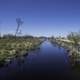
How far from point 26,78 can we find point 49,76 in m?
3.13

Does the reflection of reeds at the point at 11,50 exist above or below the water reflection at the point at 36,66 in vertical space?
above

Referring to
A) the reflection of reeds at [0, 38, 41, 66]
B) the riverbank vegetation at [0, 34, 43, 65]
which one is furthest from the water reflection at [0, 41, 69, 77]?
the reflection of reeds at [0, 38, 41, 66]

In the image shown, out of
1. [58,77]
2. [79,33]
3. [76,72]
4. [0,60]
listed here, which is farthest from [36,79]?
[79,33]

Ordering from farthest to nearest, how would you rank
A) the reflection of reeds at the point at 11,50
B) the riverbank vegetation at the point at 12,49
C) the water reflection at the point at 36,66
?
the reflection of reeds at the point at 11,50
the riverbank vegetation at the point at 12,49
the water reflection at the point at 36,66

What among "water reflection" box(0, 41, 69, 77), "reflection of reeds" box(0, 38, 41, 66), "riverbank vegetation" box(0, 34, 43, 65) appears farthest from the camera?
"reflection of reeds" box(0, 38, 41, 66)

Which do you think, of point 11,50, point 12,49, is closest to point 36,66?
point 11,50

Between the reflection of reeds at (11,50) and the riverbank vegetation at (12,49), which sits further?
→ the reflection of reeds at (11,50)

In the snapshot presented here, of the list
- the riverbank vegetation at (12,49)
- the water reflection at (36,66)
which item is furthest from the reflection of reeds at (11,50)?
the water reflection at (36,66)

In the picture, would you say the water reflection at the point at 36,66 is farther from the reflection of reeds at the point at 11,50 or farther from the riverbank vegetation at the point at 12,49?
the reflection of reeds at the point at 11,50

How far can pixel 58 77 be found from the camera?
25062mm

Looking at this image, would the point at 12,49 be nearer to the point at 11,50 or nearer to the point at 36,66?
the point at 11,50

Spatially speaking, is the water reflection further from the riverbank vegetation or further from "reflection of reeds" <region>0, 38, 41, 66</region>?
"reflection of reeds" <region>0, 38, 41, 66</region>

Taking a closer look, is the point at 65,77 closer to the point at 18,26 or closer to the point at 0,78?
the point at 0,78

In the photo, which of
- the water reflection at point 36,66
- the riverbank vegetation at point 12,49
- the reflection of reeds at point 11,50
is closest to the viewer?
the water reflection at point 36,66
